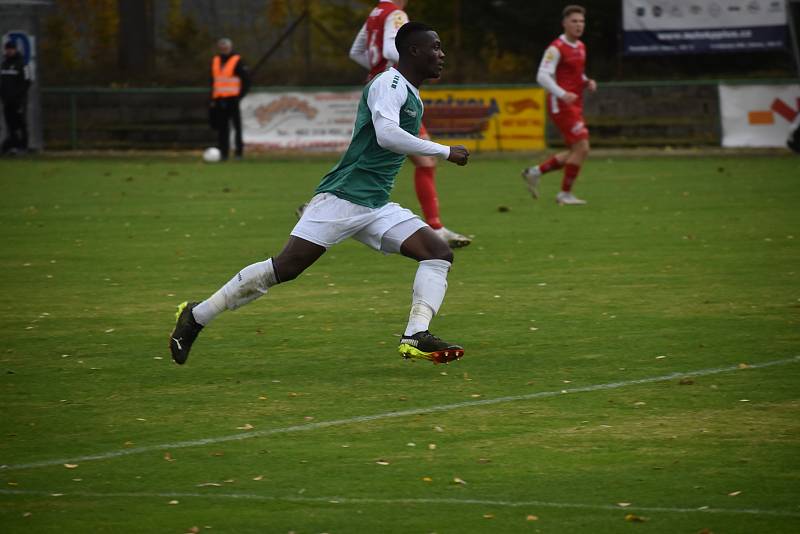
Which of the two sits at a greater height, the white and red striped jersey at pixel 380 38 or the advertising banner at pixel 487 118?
the white and red striped jersey at pixel 380 38

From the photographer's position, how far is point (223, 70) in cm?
2794

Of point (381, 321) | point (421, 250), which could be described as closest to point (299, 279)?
point (381, 321)

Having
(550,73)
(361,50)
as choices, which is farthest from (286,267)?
(550,73)

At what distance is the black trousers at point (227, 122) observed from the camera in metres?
27.9

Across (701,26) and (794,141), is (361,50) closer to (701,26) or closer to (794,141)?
(794,141)

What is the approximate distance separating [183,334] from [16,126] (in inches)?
921

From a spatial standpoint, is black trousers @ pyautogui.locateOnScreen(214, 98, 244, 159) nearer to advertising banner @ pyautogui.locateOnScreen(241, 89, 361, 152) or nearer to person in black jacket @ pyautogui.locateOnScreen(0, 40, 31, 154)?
advertising banner @ pyautogui.locateOnScreen(241, 89, 361, 152)

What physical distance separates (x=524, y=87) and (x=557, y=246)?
1609 cm

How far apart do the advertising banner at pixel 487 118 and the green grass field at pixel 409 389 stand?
1394 cm

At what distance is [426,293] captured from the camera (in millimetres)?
8078

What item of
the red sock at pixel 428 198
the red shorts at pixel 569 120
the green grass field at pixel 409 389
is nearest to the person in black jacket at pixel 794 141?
the red shorts at pixel 569 120

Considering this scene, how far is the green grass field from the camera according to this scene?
5512 mm

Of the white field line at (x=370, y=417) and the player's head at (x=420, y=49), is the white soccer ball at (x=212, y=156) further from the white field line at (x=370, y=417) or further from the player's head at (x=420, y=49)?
the white field line at (x=370, y=417)

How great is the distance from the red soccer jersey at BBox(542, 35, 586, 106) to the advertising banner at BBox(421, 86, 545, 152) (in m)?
11.2
